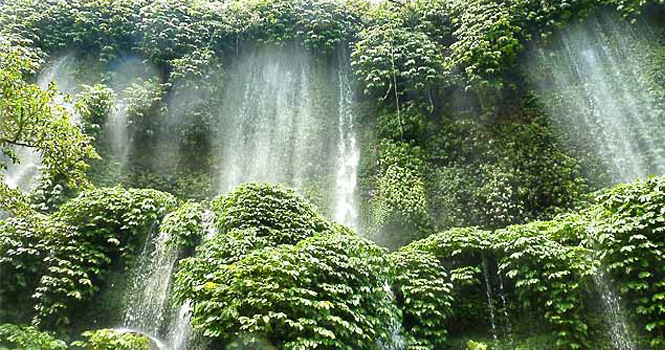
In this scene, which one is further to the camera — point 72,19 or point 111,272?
point 72,19

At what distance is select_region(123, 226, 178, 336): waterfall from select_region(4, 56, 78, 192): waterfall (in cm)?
310

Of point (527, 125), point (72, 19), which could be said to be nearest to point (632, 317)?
point (527, 125)

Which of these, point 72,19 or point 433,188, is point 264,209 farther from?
point 72,19

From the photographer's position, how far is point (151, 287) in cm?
721

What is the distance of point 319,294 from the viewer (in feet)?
16.9

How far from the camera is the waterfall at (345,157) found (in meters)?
9.82

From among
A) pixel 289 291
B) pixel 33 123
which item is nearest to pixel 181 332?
pixel 289 291

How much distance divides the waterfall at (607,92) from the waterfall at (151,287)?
871 cm

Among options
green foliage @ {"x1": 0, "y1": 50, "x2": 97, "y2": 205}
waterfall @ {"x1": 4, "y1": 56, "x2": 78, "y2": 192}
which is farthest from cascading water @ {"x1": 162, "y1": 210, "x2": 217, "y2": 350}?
waterfall @ {"x1": 4, "y1": 56, "x2": 78, "y2": 192}

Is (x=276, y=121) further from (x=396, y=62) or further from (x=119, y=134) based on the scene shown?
(x=119, y=134)

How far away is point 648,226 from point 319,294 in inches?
170

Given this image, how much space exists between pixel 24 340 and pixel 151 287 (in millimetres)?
2032

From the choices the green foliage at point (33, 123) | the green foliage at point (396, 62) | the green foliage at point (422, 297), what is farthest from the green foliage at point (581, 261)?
the green foliage at point (33, 123)

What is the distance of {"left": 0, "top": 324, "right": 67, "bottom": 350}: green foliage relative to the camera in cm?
530
